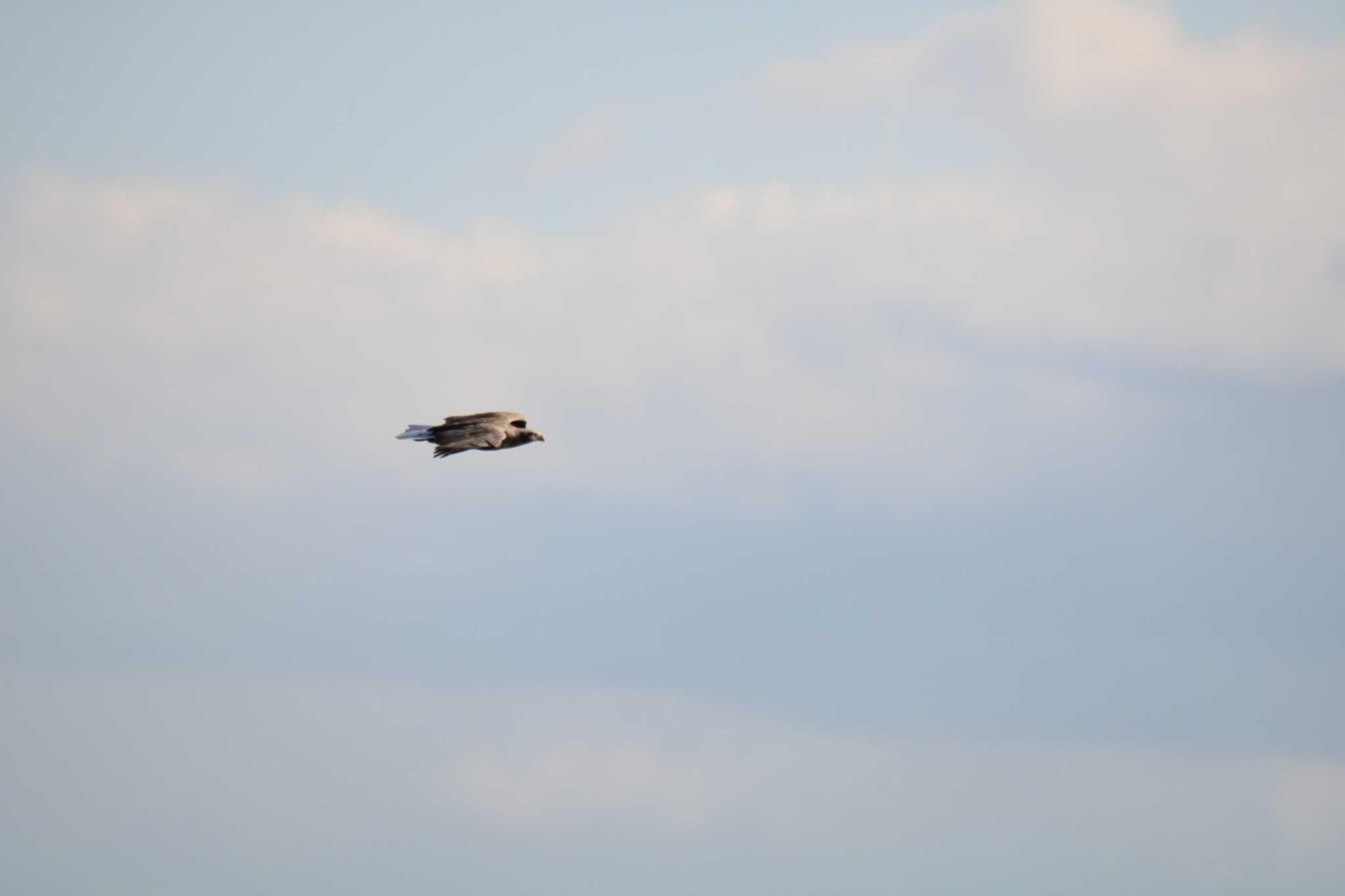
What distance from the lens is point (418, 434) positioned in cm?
12475

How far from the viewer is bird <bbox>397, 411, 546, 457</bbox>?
123625 millimetres

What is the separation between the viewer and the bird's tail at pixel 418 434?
408ft

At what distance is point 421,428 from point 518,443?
7392 millimetres

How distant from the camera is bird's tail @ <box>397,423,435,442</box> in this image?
124 metres

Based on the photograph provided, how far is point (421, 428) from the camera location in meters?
125

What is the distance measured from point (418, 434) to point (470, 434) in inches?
117

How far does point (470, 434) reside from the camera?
126m

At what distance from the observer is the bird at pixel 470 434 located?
124 m

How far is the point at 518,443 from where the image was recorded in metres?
130
